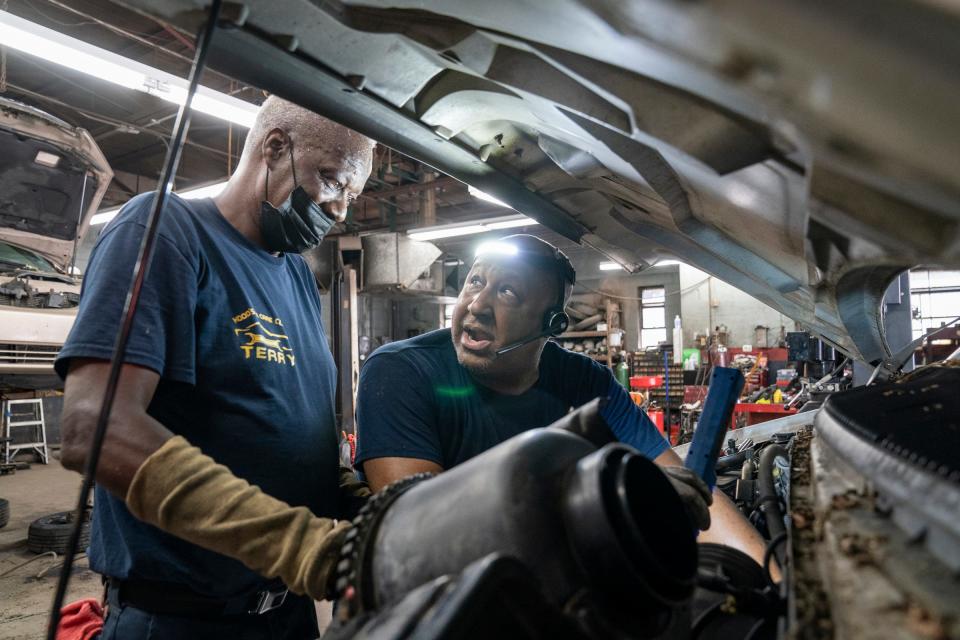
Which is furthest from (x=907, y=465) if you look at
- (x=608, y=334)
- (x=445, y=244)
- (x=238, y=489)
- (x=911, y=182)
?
(x=445, y=244)

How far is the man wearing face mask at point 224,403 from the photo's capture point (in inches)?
28.7

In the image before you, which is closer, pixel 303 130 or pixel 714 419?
pixel 714 419

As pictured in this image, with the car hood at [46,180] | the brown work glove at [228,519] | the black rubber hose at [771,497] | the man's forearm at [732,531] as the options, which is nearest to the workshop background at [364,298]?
the car hood at [46,180]

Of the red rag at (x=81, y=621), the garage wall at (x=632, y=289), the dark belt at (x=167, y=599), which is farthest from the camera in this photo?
the garage wall at (x=632, y=289)

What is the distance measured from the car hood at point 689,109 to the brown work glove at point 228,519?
54 cm

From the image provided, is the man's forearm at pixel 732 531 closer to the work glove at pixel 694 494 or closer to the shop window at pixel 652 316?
the work glove at pixel 694 494

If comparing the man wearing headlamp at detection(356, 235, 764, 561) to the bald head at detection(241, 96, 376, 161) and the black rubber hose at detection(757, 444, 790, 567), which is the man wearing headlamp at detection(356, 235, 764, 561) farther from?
the bald head at detection(241, 96, 376, 161)

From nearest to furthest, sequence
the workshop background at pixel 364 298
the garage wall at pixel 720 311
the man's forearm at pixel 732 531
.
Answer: the man's forearm at pixel 732 531, the workshop background at pixel 364 298, the garage wall at pixel 720 311

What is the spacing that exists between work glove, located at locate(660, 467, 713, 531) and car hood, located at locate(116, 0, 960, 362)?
1.26 ft

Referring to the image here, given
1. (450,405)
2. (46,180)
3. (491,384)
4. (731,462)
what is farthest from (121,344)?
(46,180)

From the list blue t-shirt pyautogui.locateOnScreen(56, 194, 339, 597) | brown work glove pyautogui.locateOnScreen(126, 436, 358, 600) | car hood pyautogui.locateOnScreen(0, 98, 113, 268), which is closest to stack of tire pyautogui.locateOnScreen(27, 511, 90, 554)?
car hood pyautogui.locateOnScreen(0, 98, 113, 268)

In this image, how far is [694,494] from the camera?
912 millimetres

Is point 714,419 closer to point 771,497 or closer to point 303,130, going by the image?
point 771,497

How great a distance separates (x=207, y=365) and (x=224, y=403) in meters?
0.08
